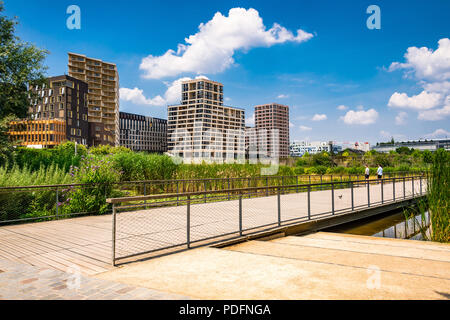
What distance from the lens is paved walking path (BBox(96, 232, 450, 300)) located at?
3.38 metres

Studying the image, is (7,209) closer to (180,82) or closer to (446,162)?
(446,162)

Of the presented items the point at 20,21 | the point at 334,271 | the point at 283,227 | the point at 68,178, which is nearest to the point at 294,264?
the point at 334,271

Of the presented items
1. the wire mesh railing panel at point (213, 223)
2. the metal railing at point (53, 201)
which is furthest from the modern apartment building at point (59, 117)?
the wire mesh railing panel at point (213, 223)

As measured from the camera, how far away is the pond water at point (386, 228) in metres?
9.96

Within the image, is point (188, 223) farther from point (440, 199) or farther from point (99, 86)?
point (99, 86)

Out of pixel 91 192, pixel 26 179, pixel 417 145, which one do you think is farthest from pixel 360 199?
pixel 417 145

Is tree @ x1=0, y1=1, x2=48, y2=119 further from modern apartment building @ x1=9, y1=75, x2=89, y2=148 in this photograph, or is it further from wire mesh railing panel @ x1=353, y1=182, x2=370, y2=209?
modern apartment building @ x1=9, y1=75, x2=89, y2=148

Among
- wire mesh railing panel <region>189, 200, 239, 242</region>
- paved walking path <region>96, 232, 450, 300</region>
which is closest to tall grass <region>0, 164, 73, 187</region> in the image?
wire mesh railing panel <region>189, 200, 239, 242</region>

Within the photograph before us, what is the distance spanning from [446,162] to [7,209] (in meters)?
11.9

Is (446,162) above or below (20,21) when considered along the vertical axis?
below

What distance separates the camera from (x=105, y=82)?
373 ft

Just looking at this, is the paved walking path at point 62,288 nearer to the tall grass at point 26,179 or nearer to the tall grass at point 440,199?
the tall grass at point 26,179
